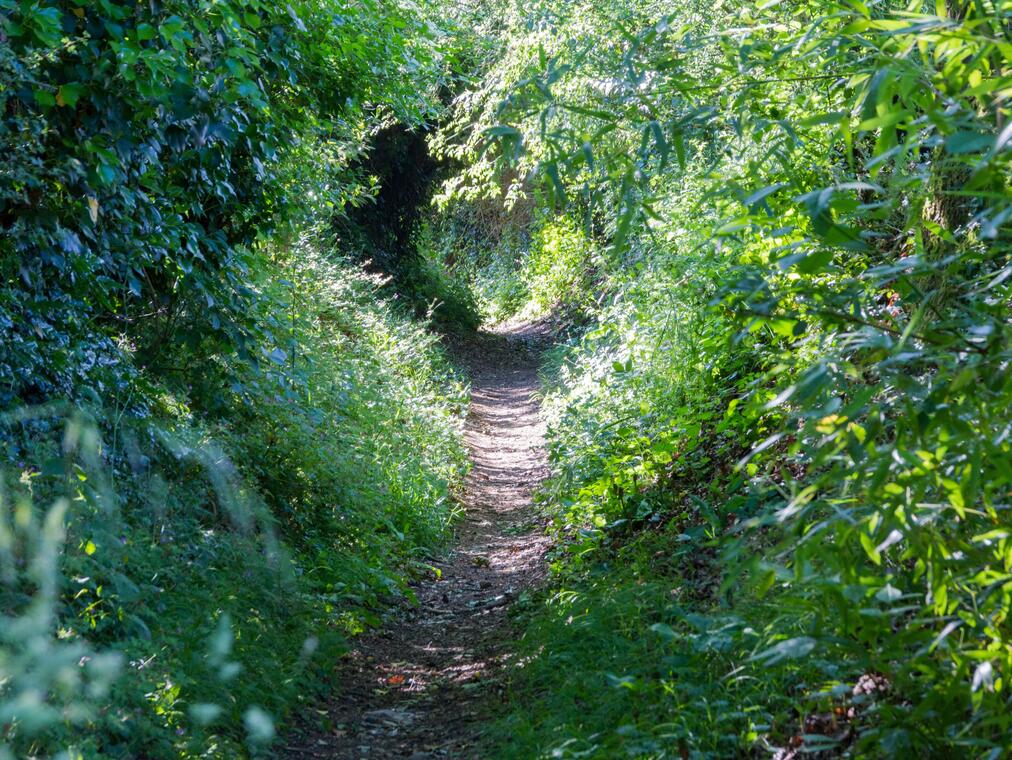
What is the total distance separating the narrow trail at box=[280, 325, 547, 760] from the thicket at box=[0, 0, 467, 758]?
250mm

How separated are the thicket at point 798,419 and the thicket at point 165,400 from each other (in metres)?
1.48

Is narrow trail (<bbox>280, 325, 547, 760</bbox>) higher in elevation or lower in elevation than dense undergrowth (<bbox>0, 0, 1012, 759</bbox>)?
lower

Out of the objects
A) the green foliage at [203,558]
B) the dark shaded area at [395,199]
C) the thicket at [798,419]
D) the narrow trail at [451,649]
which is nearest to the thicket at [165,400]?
the green foliage at [203,558]

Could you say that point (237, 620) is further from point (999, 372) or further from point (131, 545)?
point (999, 372)

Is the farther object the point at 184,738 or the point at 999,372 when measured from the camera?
the point at 184,738

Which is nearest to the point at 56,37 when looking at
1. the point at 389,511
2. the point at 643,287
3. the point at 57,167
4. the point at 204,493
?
the point at 57,167

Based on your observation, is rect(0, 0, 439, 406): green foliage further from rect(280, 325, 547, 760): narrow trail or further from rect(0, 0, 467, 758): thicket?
rect(280, 325, 547, 760): narrow trail

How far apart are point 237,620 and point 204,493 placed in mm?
1128

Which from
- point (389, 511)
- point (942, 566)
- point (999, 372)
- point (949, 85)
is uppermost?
point (949, 85)

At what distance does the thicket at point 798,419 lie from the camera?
7.53 ft

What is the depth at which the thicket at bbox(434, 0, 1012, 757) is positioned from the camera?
229cm

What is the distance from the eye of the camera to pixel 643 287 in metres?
8.87

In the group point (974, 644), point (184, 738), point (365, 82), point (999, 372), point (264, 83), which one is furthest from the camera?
point (365, 82)

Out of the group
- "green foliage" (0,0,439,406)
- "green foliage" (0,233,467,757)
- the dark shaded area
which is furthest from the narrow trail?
the dark shaded area
